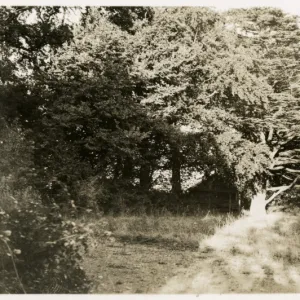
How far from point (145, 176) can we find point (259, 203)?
12.8 ft

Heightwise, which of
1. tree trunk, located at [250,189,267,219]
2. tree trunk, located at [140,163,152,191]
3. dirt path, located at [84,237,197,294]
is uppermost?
tree trunk, located at [140,163,152,191]

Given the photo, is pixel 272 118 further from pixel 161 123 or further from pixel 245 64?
pixel 161 123

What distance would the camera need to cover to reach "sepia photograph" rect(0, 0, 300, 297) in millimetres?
8922

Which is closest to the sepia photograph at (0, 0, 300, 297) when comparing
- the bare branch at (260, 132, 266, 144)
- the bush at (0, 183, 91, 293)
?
the bare branch at (260, 132, 266, 144)

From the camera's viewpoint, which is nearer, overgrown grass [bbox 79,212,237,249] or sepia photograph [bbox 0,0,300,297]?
overgrown grass [bbox 79,212,237,249]

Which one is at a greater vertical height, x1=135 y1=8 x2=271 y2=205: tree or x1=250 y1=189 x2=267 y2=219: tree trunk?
x1=135 y1=8 x2=271 y2=205: tree

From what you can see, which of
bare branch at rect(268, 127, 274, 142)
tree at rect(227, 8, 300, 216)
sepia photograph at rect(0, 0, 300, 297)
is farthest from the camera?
bare branch at rect(268, 127, 274, 142)

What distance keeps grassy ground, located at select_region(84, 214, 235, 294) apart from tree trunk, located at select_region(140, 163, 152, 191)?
1302 millimetres

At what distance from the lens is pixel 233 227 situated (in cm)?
1032

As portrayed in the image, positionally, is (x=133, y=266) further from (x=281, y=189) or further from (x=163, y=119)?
(x=281, y=189)

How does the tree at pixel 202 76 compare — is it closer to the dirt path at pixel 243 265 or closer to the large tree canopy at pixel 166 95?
the large tree canopy at pixel 166 95

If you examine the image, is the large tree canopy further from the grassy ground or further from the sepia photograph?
the grassy ground

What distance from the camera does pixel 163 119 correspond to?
1207 centimetres

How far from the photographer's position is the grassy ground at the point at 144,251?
5.85 m
